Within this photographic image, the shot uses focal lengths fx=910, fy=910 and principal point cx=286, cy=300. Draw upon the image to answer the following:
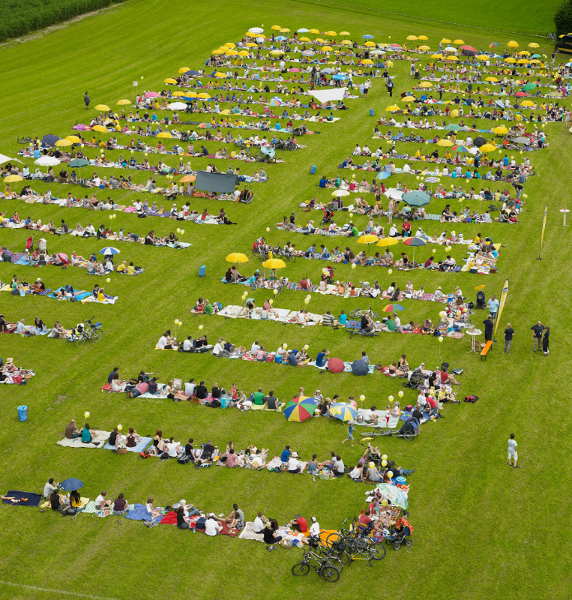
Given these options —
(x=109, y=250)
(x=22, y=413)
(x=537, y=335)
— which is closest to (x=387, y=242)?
(x=537, y=335)

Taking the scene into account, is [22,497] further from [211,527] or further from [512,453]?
[512,453]

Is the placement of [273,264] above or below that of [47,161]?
below

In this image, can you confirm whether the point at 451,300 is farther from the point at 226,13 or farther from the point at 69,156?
the point at 226,13

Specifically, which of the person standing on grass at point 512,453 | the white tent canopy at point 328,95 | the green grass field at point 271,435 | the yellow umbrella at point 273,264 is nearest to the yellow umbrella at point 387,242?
the green grass field at point 271,435

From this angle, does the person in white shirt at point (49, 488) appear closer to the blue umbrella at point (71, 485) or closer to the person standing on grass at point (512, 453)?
the blue umbrella at point (71, 485)

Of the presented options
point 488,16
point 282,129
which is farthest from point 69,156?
point 488,16
